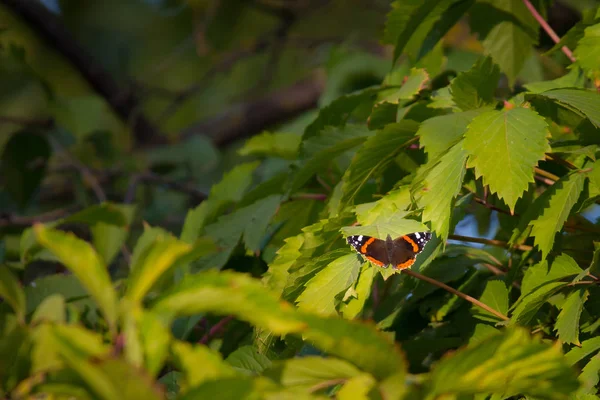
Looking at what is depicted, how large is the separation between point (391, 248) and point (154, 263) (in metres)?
0.33

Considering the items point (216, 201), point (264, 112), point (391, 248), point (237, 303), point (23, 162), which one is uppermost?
point (237, 303)

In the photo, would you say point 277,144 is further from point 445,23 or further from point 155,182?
point 155,182

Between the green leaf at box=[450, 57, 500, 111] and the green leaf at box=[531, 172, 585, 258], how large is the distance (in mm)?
149

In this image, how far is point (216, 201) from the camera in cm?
113

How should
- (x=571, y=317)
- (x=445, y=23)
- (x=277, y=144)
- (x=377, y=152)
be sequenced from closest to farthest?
1. (x=571, y=317)
2. (x=377, y=152)
3. (x=445, y=23)
4. (x=277, y=144)

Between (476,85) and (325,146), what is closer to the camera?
(476,85)

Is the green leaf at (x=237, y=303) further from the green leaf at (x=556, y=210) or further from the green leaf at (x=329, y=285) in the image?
the green leaf at (x=556, y=210)

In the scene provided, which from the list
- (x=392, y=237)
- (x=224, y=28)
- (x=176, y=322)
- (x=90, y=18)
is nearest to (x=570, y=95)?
(x=392, y=237)

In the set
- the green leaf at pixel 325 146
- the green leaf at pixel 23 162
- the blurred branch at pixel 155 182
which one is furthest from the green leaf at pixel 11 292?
the green leaf at pixel 23 162

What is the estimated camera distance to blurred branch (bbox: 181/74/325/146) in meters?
Result: 2.93

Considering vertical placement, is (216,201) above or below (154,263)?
below

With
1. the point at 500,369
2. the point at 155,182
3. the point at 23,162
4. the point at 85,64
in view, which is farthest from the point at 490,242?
the point at 85,64

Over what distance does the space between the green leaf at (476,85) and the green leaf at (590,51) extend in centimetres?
14

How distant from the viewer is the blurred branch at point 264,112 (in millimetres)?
2932
